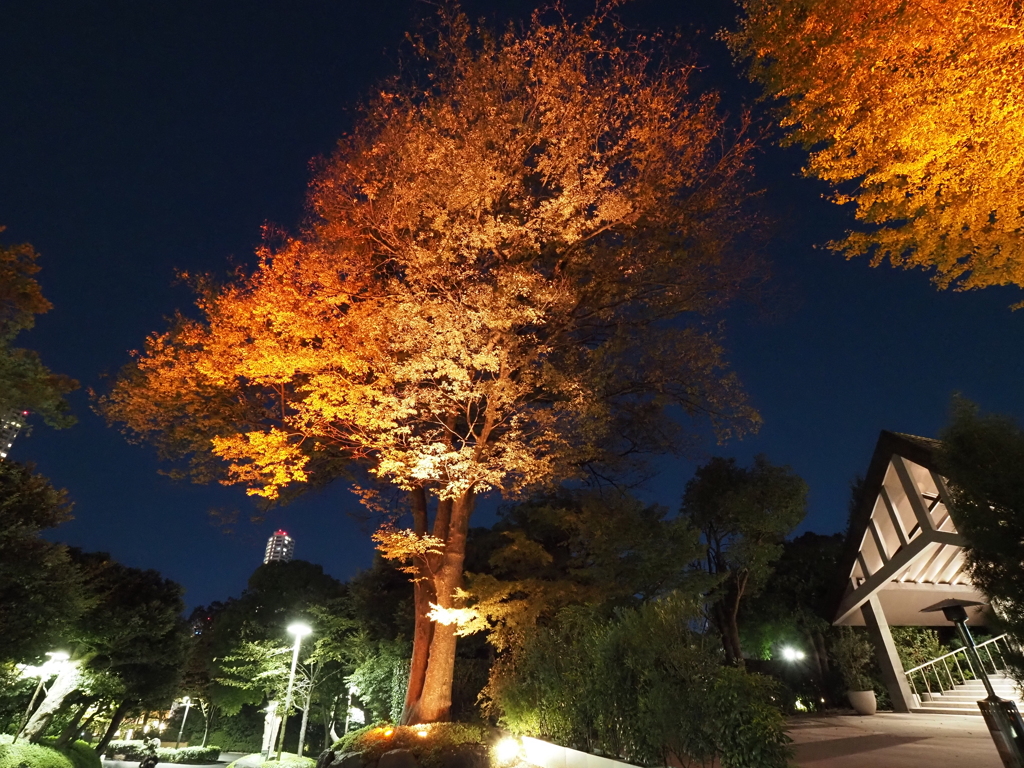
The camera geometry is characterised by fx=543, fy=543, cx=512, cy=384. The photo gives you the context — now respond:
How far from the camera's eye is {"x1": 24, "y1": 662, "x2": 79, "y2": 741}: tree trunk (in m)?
13.6

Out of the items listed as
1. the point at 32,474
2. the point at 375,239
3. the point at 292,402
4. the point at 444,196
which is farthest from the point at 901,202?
the point at 32,474

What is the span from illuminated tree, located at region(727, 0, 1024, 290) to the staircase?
9.62 m

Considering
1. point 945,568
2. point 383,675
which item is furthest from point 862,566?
point 383,675

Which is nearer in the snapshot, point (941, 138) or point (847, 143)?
point (941, 138)

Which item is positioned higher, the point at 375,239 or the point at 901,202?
the point at 375,239

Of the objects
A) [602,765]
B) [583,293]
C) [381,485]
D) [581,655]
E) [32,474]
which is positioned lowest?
[602,765]

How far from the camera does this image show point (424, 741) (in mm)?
9188

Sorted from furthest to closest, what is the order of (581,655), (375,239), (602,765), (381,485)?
(381,485) → (375,239) → (581,655) → (602,765)

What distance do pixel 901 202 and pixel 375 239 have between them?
8.91m

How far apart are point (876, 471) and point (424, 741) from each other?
11181 millimetres

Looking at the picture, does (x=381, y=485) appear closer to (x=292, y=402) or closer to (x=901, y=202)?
(x=292, y=402)

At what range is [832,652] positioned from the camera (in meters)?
16.5

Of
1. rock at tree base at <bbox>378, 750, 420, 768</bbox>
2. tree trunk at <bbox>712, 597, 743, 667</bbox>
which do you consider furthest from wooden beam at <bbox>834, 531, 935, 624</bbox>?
rock at tree base at <bbox>378, 750, 420, 768</bbox>

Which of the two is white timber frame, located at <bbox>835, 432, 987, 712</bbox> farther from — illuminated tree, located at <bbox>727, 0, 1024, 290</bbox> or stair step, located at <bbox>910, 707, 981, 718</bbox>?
illuminated tree, located at <bbox>727, 0, 1024, 290</bbox>
